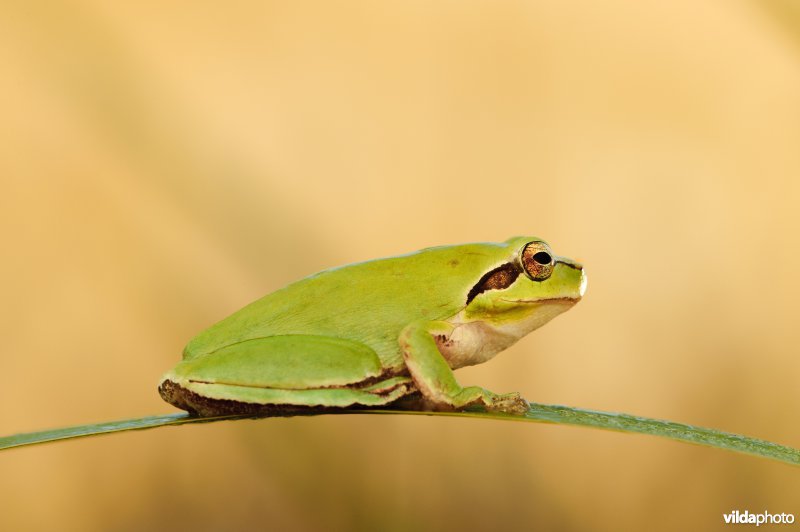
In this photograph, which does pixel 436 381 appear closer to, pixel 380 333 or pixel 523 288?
pixel 380 333


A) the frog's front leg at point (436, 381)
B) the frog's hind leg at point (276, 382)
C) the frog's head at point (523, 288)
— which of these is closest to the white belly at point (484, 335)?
the frog's head at point (523, 288)

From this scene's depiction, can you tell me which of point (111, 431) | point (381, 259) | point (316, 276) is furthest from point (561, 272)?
point (111, 431)

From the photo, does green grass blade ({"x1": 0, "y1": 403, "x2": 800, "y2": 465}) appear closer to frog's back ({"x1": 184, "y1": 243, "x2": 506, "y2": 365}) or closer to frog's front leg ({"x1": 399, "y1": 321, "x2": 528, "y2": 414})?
frog's front leg ({"x1": 399, "y1": 321, "x2": 528, "y2": 414})

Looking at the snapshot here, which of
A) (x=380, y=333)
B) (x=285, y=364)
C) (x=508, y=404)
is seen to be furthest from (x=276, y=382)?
(x=508, y=404)

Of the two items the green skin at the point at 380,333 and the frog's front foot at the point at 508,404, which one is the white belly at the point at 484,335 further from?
A: the frog's front foot at the point at 508,404

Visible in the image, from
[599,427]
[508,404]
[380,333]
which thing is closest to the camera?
[599,427]

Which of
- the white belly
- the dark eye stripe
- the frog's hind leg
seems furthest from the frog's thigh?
the dark eye stripe

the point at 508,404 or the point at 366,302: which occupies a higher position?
the point at 366,302
